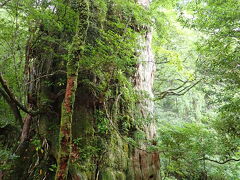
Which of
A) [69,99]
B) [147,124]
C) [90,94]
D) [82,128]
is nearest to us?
[69,99]

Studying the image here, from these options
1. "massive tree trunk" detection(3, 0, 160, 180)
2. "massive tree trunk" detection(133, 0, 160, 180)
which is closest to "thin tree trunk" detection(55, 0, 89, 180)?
"massive tree trunk" detection(3, 0, 160, 180)

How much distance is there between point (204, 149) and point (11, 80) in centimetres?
561

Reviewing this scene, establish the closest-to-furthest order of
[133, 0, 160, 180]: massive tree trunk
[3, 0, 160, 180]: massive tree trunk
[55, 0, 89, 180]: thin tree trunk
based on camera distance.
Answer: [55, 0, 89, 180]: thin tree trunk → [3, 0, 160, 180]: massive tree trunk → [133, 0, 160, 180]: massive tree trunk

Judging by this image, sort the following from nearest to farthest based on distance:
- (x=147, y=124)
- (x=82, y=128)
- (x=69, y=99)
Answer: (x=69, y=99) → (x=82, y=128) → (x=147, y=124)

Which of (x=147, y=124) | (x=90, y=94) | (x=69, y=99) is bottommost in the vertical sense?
(x=147, y=124)

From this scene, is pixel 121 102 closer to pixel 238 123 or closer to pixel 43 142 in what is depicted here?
pixel 43 142

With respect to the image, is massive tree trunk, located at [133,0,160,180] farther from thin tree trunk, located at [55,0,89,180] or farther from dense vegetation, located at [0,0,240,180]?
thin tree trunk, located at [55,0,89,180]

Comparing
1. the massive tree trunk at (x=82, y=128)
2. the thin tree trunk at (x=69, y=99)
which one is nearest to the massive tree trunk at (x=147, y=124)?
the massive tree trunk at (x=82, y=128)

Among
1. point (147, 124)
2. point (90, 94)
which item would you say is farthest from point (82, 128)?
point (147, 124)

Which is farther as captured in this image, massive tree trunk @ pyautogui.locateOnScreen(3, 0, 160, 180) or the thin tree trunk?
massive tree trunk @ pyautogui.locateOnScreen(3, 0, 160, 180)

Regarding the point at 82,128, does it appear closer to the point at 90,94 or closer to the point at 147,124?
the point at 90,94

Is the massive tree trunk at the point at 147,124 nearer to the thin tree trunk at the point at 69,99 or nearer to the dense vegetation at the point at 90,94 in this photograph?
the dense vegetation at the point at 90,94

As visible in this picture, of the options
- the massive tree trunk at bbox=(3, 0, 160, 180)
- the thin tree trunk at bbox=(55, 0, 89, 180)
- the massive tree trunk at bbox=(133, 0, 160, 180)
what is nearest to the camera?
the thin tree trunk at bbox=(55, 0, 89, 180)

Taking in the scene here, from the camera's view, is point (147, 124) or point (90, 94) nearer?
point (90, 94)
